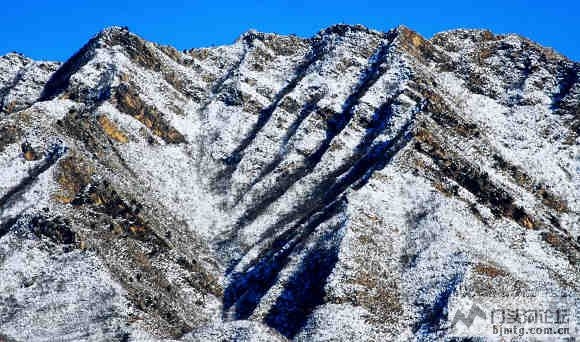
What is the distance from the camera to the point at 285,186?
12362 centimetres

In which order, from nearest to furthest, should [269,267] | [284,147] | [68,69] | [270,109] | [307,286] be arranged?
[307,286], [269,267], [284,147], [270,109], [68,69]

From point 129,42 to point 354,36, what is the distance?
40703 mm

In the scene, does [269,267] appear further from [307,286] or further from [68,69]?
[68,69]

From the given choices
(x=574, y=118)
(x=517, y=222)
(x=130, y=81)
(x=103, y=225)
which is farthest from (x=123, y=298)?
(x=574, y=118)

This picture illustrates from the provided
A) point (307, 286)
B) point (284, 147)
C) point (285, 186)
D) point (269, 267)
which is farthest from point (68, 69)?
point (307, 286)

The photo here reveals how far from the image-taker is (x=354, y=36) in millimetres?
164125

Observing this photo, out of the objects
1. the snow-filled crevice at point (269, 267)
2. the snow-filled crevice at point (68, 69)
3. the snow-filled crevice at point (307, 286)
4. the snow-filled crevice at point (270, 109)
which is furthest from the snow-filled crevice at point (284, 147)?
the snow-filled crevice at point (68, 69)

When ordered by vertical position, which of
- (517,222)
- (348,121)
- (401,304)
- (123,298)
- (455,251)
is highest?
(348,121)

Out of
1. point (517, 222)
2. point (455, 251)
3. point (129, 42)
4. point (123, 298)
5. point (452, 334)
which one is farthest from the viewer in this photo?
point (129, 42)

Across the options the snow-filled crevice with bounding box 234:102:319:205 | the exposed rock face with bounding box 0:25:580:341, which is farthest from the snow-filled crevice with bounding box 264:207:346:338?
the snow-filled crevice with bounding box 234:102:319:205

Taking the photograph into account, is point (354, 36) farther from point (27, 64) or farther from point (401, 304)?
point (401, 304)

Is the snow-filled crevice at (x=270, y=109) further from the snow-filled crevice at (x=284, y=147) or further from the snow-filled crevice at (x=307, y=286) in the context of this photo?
the snow-filled crevice at (x=307, y=286)

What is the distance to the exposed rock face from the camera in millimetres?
91250

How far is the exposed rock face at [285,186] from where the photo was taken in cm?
9125
